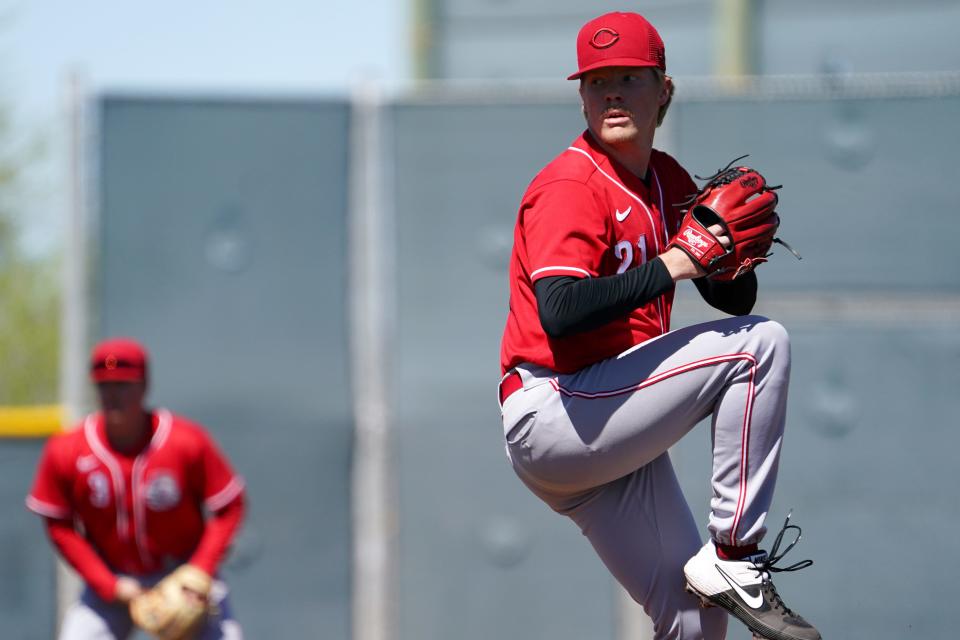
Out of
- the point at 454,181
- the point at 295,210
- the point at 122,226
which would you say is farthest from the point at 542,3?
the point at 122,226

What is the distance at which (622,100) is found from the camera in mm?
3238

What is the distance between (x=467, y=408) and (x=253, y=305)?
126 centimetres

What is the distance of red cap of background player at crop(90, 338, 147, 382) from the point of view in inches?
205

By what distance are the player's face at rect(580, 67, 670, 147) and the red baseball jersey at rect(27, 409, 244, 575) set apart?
108 inches

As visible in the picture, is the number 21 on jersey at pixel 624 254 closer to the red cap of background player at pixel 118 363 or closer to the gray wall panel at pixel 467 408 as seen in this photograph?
the red cap of background player at pixel 118 363

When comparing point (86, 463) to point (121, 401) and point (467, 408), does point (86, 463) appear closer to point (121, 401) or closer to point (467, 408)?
point (121, 401)

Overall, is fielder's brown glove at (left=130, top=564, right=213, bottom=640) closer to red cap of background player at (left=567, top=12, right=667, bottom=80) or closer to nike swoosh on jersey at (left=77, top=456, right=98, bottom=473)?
nike swoosh on jersey at (left=77, top=456, right=98, bottom=473)

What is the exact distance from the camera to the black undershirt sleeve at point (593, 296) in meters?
2.99

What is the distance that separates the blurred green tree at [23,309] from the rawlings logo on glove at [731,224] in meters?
12.9

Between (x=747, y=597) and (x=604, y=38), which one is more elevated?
(x=604, y=38)

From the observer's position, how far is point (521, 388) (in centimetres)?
328

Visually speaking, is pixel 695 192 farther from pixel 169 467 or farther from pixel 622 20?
pixel 169 467

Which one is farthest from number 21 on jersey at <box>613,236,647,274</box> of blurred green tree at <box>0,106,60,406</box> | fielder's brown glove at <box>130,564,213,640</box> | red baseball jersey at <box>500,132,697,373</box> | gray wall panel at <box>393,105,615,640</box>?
blurred green tree at <box>0,106,60,406</box>

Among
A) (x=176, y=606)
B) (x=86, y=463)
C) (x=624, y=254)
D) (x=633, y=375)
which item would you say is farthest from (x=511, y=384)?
(x=86, y=463)
